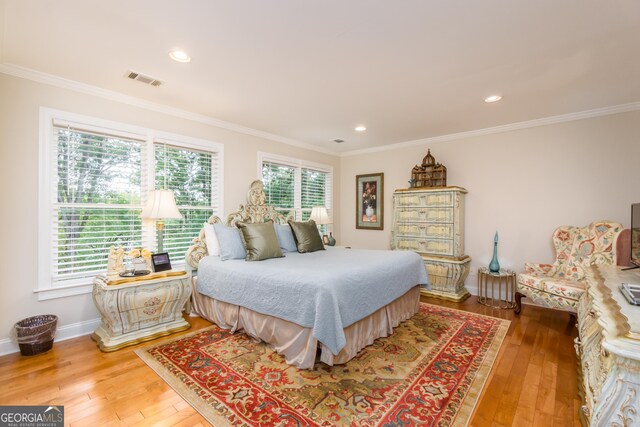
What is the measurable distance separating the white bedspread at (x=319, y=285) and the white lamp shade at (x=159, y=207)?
2.27 feet

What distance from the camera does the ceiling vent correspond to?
2660 mm

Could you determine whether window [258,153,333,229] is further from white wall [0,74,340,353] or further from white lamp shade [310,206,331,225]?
white wall [0,74,340,353]

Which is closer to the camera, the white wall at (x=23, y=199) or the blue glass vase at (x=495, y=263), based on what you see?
the white wall at (x=23, y=199)

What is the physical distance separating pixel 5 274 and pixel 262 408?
8.51ft

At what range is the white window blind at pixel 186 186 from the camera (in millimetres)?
3520

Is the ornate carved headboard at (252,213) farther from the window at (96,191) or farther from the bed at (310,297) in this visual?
the window at (96,191)

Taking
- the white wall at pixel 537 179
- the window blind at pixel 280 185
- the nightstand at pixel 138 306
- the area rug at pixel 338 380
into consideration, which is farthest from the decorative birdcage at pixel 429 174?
the nightstand at pixel 138 306

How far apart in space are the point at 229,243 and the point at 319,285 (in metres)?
1.57

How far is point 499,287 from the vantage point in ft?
13.0

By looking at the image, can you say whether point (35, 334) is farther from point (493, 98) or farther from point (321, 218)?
point (493, 98)

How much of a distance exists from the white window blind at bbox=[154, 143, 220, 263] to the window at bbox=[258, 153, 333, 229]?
871 millimetres

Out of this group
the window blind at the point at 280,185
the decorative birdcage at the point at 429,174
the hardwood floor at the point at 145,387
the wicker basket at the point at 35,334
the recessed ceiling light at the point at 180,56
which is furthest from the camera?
the window blind at the point at 280,185

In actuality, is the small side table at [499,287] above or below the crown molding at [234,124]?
below

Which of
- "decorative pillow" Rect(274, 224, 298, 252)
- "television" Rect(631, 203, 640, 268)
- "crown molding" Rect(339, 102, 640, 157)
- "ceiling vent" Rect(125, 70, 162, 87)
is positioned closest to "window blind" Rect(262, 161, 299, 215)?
"decorative pillow" Rect(274, 224, 298, 252)
